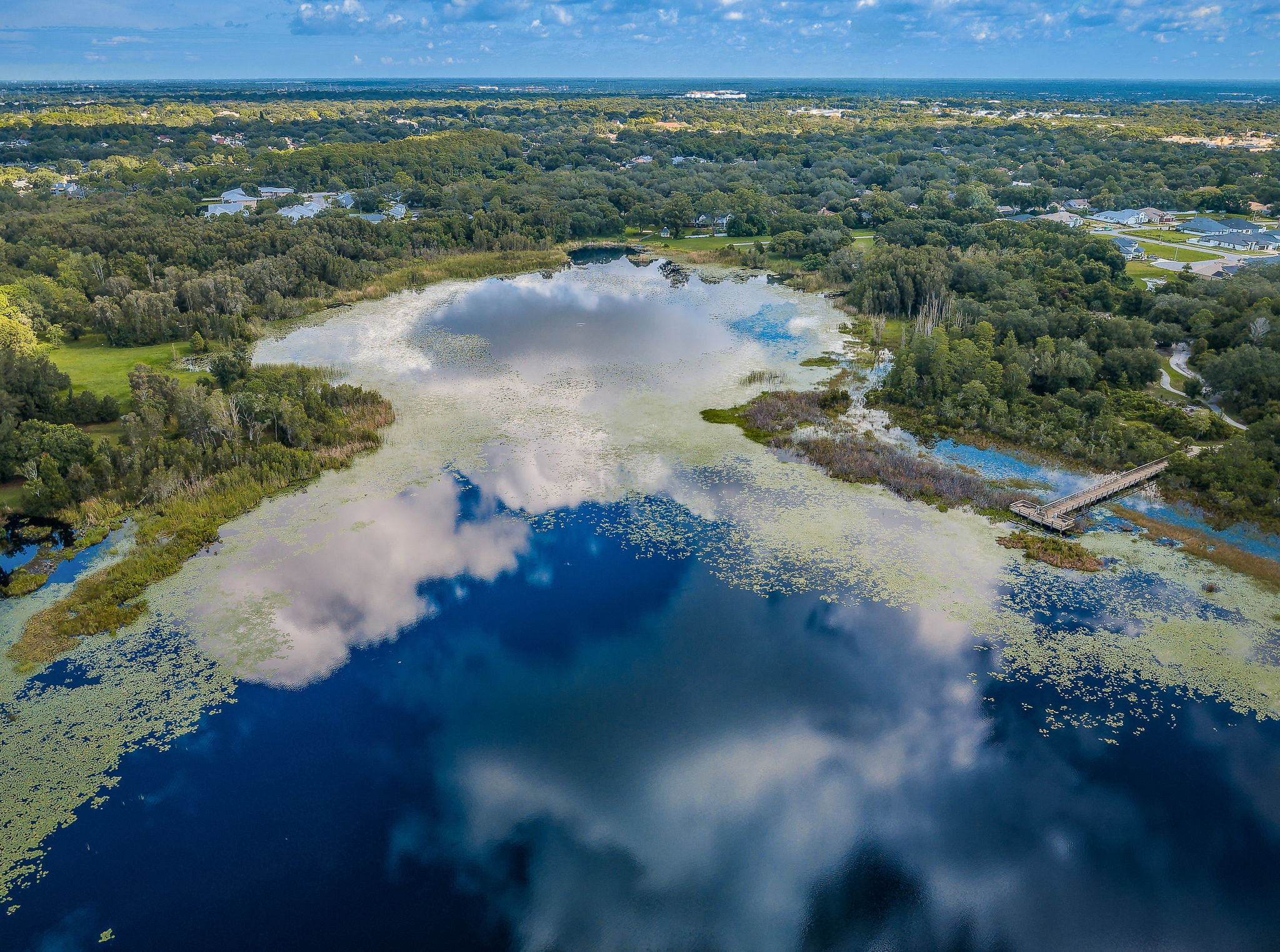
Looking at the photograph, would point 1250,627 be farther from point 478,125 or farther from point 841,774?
point 478,125

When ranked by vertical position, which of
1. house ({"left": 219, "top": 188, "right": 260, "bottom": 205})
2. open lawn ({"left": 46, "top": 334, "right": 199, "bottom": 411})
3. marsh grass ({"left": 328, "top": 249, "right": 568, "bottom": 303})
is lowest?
open lawn ({"left": 46, "top": 334, "right": 199, "bottom": 411})

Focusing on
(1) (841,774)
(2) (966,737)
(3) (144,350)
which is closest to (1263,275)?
(2) (966,737)

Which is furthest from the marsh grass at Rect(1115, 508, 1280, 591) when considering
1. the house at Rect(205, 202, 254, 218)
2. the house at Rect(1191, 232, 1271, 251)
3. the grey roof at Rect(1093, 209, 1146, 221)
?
the house at Rect(205, 202, 254, 218)

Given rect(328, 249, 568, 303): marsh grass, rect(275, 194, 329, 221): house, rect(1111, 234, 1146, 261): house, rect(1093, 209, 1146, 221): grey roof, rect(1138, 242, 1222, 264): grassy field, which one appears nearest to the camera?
rect(328, 249, 568, 303): marsh grass

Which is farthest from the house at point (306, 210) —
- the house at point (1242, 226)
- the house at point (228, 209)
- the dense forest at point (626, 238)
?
the house at point (1242, 226)

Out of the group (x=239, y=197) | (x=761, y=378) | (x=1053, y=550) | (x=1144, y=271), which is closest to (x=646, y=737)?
(x=1053, y=550)

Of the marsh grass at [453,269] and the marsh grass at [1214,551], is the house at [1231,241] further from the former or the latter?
the marsh grass at [453,269]

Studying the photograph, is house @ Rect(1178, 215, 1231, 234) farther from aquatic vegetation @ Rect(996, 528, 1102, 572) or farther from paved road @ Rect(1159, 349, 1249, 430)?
aquatic vegetation @ Rect(996, 528, 1102, 572)
